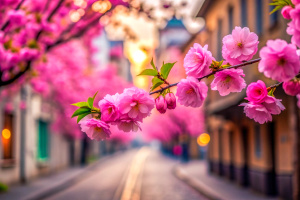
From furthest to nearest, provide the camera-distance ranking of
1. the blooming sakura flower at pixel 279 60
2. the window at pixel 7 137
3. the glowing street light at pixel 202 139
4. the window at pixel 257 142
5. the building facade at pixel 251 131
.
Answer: the glowing street light at pixel 202 139
the window at pixel 7 137
the window at pixel 257 142
the building facade at pixel 251 131
the blooming sakura flower at pixel 279 60

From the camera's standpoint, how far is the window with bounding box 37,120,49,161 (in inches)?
1140

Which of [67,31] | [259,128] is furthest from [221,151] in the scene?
[67,31]

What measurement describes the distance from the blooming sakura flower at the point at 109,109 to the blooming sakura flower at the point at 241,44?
2.86ft

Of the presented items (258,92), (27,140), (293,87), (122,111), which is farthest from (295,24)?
(27,140)

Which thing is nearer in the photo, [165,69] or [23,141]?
[165,69]

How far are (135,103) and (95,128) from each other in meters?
0.36

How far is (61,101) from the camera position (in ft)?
97.1

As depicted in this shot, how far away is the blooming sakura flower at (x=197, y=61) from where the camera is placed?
11.4ft

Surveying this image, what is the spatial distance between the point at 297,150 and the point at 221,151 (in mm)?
15806

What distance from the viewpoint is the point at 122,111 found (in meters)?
3.52

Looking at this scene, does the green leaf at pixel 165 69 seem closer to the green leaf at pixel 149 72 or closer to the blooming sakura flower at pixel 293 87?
the green leaf at pixel 149 72

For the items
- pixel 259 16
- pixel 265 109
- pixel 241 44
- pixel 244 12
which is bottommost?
pixel 265 109

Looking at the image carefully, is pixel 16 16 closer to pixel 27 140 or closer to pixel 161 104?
pixel 161 104

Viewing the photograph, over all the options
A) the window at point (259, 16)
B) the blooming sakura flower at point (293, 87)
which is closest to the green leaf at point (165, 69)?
the blooming sakura flower at point (293, 87)
